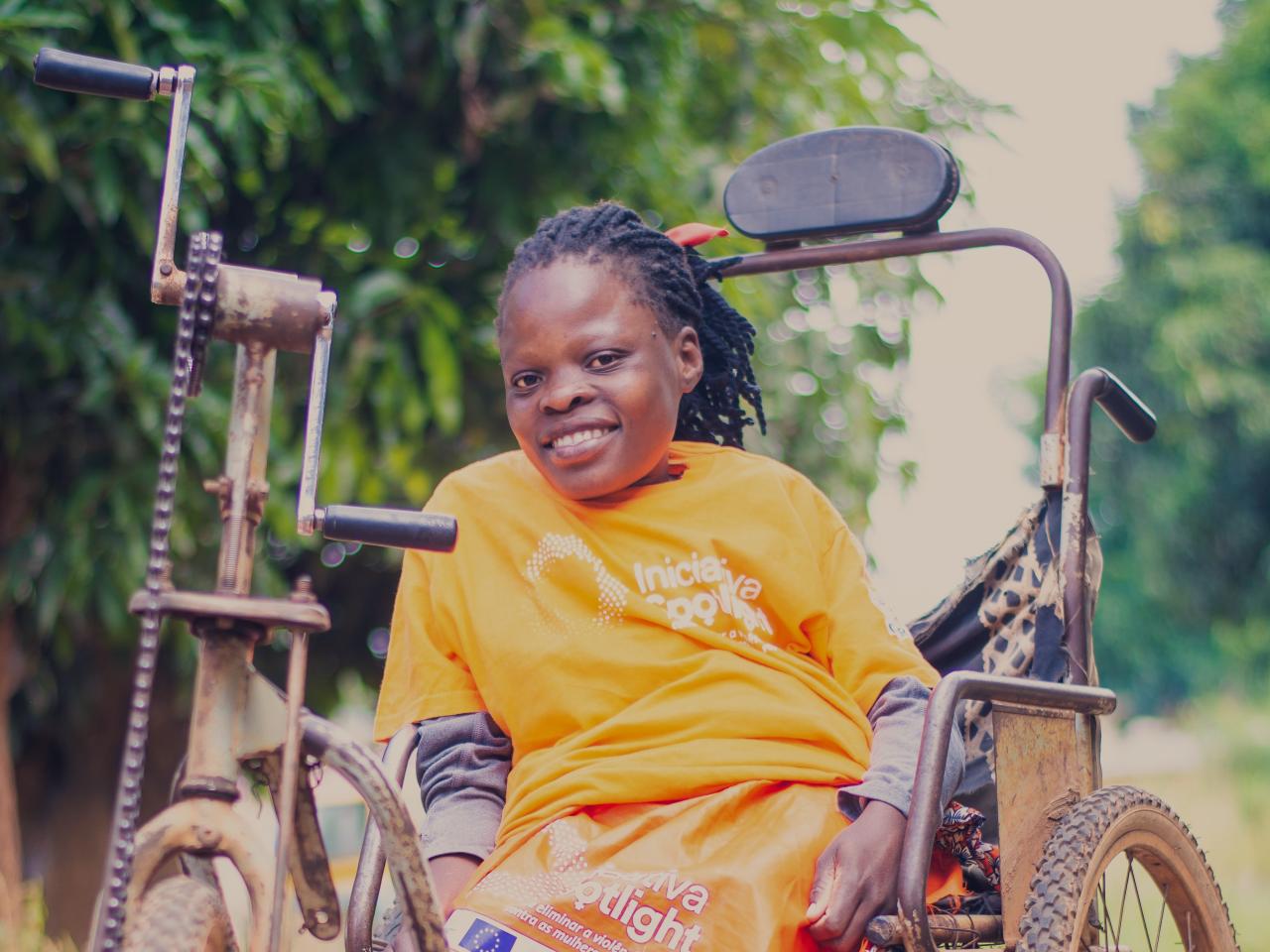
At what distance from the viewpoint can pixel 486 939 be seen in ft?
→ 5.89

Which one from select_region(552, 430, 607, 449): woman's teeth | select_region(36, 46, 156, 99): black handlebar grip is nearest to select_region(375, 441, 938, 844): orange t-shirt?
select_region(552, 430, 607, 449): woman's teeth

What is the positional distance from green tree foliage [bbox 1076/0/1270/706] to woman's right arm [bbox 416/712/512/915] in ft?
50.8

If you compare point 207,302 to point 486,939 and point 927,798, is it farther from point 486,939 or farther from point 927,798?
point 927,798

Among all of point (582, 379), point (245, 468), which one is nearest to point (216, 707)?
point (245, 468)

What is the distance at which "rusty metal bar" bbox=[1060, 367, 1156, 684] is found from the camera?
229 centimetres

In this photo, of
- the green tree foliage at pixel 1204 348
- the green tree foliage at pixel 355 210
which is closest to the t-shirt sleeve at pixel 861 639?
the green tree foliage at pixel 355 210

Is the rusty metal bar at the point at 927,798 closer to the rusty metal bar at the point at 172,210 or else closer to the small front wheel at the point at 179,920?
the small front wheel at the point at 179,920

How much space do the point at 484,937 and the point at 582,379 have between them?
0.77 metres

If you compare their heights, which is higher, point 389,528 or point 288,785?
point 389,528

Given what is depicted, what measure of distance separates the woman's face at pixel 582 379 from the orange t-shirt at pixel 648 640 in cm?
9

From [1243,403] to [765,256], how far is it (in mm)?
15741

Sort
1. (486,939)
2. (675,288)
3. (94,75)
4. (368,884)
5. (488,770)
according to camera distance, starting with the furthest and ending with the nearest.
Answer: (675,288)
(488,770)
(368,884)
(486,939)
(94,75)

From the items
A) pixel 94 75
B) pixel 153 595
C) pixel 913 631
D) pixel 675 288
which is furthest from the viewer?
pixel 913 631

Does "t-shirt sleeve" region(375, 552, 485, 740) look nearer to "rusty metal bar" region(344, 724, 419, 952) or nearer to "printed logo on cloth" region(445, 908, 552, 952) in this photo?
"rusty metal bar" region(344, 724, 419, 952)
